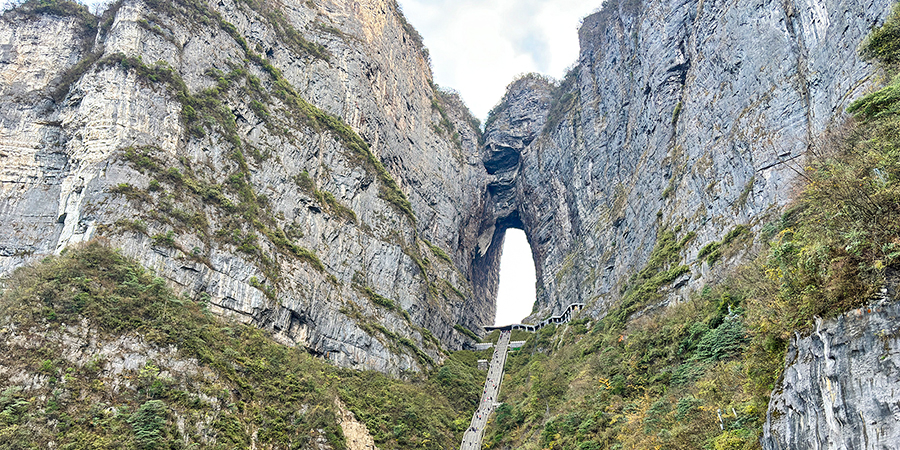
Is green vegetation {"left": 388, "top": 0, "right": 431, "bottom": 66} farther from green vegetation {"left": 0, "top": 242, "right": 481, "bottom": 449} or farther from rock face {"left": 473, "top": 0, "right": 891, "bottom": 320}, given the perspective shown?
green vegetation {"left": 0, "top": 242, "right": 481, "bottom": 449}

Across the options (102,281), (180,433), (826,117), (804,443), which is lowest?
(180,433)

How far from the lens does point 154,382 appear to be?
2311 centimetres

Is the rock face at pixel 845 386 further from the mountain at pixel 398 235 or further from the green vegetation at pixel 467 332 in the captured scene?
the green vegetation at pixel 467 332

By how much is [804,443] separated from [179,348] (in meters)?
25.8

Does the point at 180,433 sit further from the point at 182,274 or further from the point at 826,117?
the point at 826,117

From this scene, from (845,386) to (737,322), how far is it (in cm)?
1157

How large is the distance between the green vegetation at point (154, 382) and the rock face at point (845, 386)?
22.0 m

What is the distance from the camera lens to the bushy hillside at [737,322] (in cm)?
861

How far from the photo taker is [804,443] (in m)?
8.37

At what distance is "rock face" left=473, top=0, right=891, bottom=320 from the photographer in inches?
1018

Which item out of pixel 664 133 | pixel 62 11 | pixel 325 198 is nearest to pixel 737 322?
pixel 664 133

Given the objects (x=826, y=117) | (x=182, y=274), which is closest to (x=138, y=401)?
(x=182, y=274)

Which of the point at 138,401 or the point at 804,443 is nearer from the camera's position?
the point at 804,443

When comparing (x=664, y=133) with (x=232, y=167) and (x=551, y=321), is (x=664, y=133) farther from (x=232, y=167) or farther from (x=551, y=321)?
(x=232, y=167)
